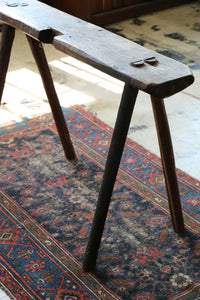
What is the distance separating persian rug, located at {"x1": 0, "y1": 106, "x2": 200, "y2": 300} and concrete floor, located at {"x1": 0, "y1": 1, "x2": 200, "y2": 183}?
0.23 meters

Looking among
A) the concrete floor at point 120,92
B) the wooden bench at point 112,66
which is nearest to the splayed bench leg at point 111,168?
the wooden bench at point 112,66

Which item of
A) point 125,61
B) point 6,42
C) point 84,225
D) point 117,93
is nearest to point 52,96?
point 6,42

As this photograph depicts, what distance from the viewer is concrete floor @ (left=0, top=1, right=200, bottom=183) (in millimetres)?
3463

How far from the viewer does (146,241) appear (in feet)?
8.25

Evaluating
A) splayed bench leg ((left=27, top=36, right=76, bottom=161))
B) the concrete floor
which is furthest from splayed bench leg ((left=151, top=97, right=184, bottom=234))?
splayed bench leg ((left=27, top=36, right=76, bottom=161))

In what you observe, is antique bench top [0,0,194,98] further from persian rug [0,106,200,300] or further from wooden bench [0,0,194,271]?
persian rug [0,106,200,300]

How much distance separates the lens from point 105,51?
7.14 feet

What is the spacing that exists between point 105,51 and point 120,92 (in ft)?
6.50

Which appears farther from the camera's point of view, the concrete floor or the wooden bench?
the concrete floor

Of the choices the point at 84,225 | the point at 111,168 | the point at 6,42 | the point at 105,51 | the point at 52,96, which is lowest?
the point at 84,225

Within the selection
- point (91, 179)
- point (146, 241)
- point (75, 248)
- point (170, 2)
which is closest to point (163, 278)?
point (146, 241)

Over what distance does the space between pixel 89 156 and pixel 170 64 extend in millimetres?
1247

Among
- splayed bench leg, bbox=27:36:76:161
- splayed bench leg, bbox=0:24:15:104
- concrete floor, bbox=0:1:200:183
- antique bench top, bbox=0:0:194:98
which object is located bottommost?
concrete floor, bbox=0:1:200:183

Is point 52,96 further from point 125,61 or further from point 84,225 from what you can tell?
point 125,61
